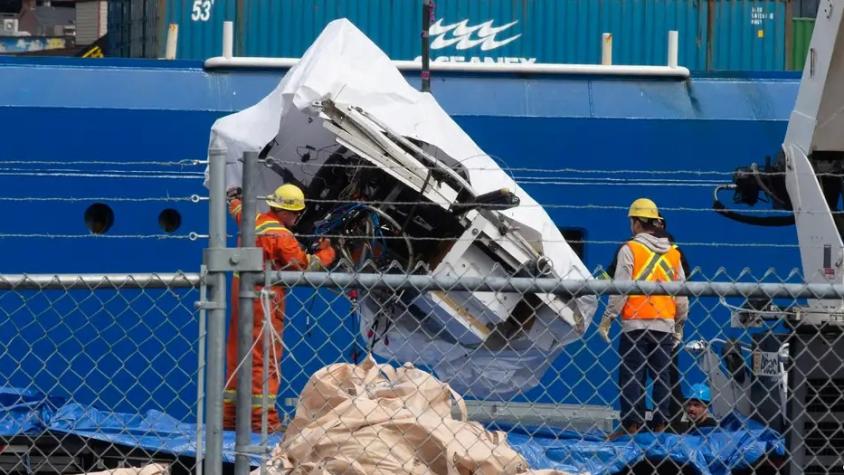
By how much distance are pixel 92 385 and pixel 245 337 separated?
6167 mm

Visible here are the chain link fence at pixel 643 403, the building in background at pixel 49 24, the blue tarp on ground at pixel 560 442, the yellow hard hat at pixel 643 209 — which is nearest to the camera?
the chain link fence at pixel 643 403

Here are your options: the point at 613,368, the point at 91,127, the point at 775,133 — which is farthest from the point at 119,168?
the point at 775,133

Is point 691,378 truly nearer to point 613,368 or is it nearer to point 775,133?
point 613,368

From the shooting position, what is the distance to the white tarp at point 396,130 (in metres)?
8.04

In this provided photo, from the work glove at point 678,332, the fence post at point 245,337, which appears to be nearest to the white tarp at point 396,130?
the work glove at point 678,332

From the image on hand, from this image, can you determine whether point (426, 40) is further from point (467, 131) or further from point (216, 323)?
point (216, 323)

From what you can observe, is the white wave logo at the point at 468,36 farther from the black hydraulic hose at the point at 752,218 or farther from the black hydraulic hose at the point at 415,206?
the black hydraulic hose at the point at 415,206

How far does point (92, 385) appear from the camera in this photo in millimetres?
10055

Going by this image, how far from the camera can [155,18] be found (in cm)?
1328

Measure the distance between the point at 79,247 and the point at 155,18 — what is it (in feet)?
11.1

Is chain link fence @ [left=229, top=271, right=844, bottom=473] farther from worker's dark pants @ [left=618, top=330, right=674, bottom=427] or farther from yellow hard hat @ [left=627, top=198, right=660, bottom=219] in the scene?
yellow hard hat @ [left=627, top=198, right=660, bottom=219]

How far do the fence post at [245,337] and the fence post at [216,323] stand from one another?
2.3 inches

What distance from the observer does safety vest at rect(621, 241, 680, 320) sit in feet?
28.4

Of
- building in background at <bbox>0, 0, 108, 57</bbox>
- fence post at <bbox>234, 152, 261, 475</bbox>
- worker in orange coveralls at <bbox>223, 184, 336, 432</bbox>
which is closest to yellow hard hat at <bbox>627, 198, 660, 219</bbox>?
worker in orange coveralls at <bbox>223, 184, 336, 432</bbox>
